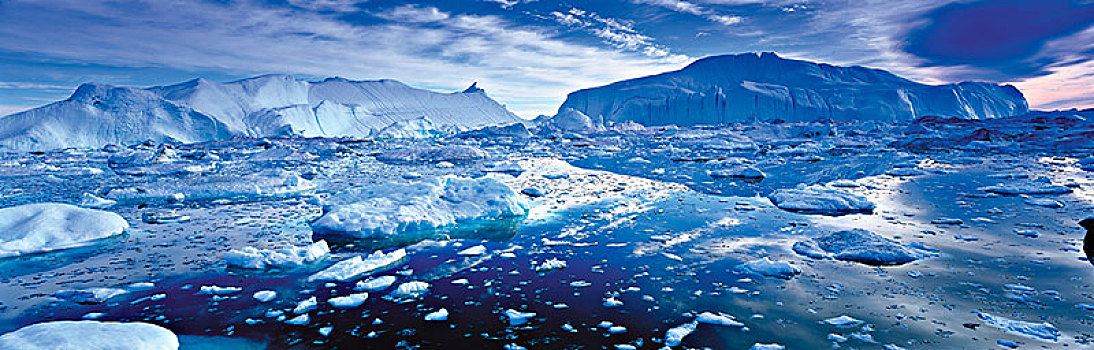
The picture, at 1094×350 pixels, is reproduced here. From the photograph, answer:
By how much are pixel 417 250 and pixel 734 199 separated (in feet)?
23.1

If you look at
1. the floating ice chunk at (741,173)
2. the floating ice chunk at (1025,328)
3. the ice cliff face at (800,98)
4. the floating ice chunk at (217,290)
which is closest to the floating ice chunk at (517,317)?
the floating ice chunk at (217,290)

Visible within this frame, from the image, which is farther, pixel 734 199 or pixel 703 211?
pixel 734 199

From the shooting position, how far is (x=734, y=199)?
10633 millimetres

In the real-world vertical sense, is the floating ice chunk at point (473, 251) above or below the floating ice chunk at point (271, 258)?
below

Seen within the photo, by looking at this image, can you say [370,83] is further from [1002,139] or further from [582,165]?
[1002,139]

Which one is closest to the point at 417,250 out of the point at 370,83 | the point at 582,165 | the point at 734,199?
the point at 734,199

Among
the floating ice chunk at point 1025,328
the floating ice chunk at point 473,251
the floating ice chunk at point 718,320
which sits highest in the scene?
the floating ice chunk at point 473,251

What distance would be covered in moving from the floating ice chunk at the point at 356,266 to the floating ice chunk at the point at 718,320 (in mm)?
3680

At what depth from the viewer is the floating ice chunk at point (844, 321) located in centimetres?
399

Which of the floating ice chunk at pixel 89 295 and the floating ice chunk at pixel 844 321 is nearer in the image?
the floating ice chunk at pixel 844 321

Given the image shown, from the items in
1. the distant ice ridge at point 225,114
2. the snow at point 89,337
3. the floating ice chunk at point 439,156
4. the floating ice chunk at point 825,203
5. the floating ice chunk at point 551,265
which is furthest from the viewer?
the distant ice ridge at point 225,114

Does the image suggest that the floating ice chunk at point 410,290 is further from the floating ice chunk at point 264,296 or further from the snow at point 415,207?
the snow at point 415,207

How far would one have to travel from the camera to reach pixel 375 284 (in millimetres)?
5121

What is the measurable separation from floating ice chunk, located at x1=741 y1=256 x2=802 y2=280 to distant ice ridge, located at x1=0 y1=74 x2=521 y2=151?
54.0 m
